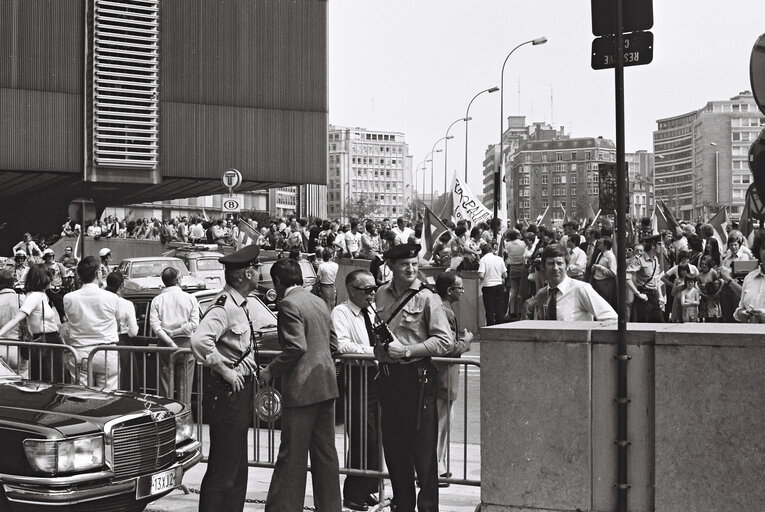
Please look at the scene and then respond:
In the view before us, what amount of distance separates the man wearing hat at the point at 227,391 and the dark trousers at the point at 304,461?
0.27m

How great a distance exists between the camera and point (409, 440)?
7199 millimetres

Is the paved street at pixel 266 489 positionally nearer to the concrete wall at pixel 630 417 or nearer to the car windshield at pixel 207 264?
the concrete wall at pixel 630 417

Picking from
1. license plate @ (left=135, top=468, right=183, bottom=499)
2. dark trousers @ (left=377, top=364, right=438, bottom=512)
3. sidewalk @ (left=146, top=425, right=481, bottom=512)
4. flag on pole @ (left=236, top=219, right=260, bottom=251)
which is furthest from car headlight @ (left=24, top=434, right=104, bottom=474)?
flag on pole @ (left=236, top=219, right=260, bottom=251)

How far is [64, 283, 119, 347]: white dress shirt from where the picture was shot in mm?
10977

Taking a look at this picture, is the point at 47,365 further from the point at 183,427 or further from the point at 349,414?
the point at 349,414

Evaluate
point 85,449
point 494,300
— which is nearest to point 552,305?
point 85,449

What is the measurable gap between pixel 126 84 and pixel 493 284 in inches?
757

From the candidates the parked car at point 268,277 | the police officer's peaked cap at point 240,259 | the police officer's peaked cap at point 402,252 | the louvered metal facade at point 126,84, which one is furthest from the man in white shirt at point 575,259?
the louvered metal facade at point 126,84

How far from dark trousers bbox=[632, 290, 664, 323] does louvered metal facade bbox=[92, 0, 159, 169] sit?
21.4 metres

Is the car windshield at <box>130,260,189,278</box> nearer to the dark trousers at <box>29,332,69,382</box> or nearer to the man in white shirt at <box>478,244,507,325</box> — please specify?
the man in white shirt at <box>478,244,507,325</box>

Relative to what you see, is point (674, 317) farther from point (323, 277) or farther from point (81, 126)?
point (81, 126)

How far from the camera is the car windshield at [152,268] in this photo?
20.2 m

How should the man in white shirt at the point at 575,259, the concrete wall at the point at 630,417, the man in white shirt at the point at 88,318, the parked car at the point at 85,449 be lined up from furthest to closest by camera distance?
the man in white shirt at the point at 575,259
the man in white shirt at the point at 88,318
the parked car at the point at 85,449
the concrete wall at the point at 630,417

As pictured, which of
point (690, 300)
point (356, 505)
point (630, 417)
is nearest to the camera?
point (630, 417)
